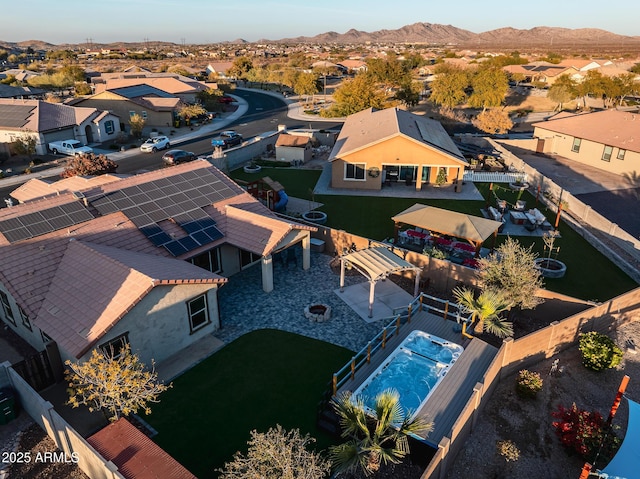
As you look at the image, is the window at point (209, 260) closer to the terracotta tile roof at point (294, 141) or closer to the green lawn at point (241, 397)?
the green lawn at point (241, 397)

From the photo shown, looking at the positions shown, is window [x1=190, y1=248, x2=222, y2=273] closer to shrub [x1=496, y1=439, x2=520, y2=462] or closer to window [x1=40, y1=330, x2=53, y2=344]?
window [x1=40, y1=330, x2=53, y2=344]

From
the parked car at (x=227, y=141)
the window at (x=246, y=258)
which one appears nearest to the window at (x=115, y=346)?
the window at (x=246, y=258)

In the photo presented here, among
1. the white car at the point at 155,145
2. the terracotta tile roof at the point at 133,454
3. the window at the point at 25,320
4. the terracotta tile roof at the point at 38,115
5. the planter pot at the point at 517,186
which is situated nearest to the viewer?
the terracotta tile roof at the point at 133,454

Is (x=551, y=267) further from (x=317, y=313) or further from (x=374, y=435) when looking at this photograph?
(x=374, y=435)

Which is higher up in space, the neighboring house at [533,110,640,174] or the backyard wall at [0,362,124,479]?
the neighboring house at [533,110,640,174]

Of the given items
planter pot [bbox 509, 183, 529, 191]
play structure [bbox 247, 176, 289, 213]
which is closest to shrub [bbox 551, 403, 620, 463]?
play structure [bbox 247, 176, 289, 213]

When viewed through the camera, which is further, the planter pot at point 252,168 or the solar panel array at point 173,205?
the planter pot at point 252,168
